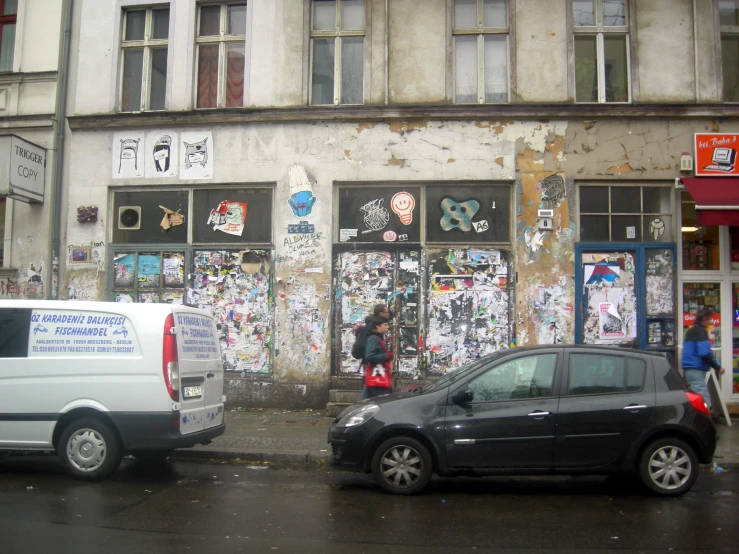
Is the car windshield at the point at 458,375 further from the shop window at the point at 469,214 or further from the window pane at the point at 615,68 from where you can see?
the window pane at the point at 615,68

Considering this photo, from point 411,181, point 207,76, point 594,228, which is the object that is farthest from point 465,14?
point 207,76

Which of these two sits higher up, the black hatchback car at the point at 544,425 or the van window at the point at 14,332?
the van window at the point at 14,332

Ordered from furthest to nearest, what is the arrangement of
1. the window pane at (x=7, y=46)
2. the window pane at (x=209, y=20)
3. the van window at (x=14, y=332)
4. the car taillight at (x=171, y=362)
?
the window pane at (x=7, y=46) → the window pane at (x=209, y=20) → the van window at (x=14, y=332) → the car taillight at (x=171, y=362)

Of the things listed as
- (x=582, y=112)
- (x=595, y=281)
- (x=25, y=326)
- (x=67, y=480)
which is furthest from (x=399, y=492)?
(x=582, y=112)

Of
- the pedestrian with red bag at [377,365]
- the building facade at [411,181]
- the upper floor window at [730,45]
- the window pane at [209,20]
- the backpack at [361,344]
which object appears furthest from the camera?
the window pane at [209,20]

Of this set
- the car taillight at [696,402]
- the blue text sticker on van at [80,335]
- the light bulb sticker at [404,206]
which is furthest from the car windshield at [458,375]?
the light bulb sticker at [404,206]

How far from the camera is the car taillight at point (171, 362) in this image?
752cm

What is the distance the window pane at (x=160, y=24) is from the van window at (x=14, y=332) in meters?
7.51

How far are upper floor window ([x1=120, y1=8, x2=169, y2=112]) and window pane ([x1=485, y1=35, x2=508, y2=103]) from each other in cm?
604

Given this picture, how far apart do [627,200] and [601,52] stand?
8.68 feet

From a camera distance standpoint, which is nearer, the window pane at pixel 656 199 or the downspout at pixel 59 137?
the window pane at pixel 656 199

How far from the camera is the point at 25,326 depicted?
786cm

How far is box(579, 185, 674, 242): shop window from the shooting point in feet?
39.8

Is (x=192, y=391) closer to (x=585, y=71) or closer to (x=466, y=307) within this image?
(x=466, y=307)
